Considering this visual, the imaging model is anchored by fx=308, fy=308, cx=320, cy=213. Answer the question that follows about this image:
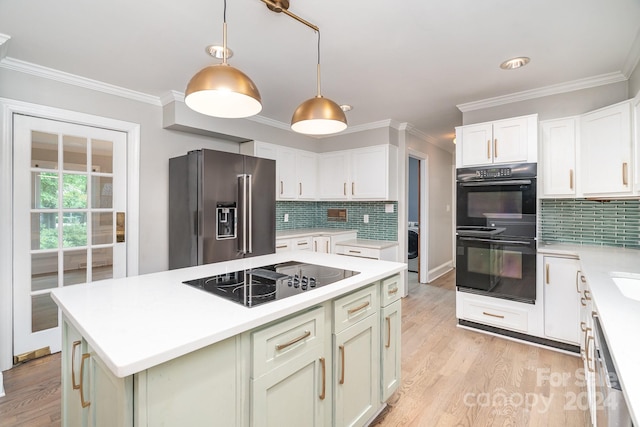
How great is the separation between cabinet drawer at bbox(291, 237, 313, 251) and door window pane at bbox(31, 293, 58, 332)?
2307mm

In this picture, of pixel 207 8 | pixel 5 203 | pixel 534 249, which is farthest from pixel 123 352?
pixel 534 249

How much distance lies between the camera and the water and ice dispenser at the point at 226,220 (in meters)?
2.87

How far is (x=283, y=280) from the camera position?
1526mm

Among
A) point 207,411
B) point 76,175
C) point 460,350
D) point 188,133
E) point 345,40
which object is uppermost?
point 345,40

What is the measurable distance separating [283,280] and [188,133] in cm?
255

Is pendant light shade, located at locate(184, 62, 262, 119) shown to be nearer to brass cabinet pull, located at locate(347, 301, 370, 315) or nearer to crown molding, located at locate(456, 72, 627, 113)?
brass cabinet pull, located at locate(347, 301, 370, 315)

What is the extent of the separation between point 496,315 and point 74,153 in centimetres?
412

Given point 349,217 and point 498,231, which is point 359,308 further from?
point 349,217

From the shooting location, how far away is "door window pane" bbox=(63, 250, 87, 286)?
8.86 feet

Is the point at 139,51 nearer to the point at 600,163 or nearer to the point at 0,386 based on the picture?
the point at 0,386

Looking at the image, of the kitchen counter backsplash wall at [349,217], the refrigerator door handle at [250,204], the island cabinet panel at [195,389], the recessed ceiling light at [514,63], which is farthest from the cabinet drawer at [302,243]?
the island cabinet panel at [195,389]

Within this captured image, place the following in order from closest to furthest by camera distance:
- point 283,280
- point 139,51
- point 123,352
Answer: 1. point 123,352
2. point 283,280
3. point 139,51

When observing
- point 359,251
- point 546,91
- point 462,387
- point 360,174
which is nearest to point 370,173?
point 360,174

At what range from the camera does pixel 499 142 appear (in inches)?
112
